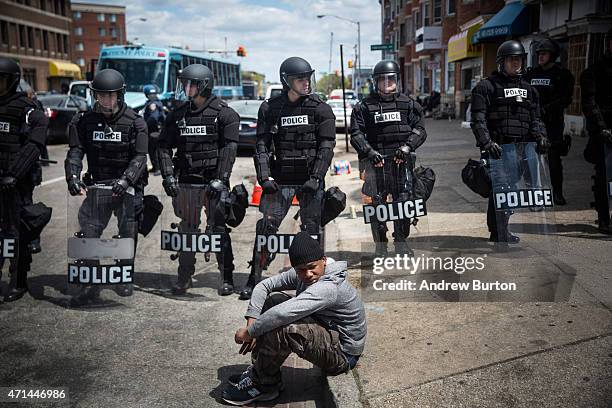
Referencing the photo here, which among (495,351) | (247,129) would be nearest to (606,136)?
(495,351)

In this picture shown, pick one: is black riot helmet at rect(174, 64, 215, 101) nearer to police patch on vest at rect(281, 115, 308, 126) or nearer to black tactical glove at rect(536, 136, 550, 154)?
police patch on vest at rect(281, 115, 308, 126)

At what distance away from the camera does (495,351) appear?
13.8 feet

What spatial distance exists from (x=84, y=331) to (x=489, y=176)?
4.15 meters

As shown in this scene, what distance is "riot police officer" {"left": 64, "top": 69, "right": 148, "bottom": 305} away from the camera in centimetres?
595

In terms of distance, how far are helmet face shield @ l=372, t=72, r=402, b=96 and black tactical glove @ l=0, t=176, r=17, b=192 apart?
12.4ft

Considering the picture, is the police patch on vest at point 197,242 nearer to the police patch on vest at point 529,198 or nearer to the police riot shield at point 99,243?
the police riot shield at point 99,243

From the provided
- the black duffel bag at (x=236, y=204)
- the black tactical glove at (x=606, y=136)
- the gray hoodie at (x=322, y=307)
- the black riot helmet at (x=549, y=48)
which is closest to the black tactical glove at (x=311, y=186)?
the black duffel bag at (x=236, y=204)

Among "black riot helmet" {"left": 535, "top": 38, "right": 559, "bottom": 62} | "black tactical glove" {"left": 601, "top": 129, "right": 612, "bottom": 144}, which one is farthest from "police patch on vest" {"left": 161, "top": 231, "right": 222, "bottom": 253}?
"black riot helmet" {"left": 535, "top": 38, "right": 559, "bottom": 62}

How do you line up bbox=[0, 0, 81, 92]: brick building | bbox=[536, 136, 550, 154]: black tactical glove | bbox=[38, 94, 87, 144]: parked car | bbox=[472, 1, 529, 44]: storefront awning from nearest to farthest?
1. bbox=[536, 136, 550, 154]: black tactical glove
2. bbox=[38, 94, 87, 144]: parked car
3. bbox=[472, 1, 529, 44]: storefront awning
4. bbox=[0, 0, 81, 92]: brick building

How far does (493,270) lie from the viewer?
5.76 m

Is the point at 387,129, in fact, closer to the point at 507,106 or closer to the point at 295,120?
the point at 295,120

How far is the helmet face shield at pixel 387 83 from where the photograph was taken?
21.4 feet

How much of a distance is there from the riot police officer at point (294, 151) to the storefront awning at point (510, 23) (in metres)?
19.7

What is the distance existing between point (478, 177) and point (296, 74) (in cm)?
219
